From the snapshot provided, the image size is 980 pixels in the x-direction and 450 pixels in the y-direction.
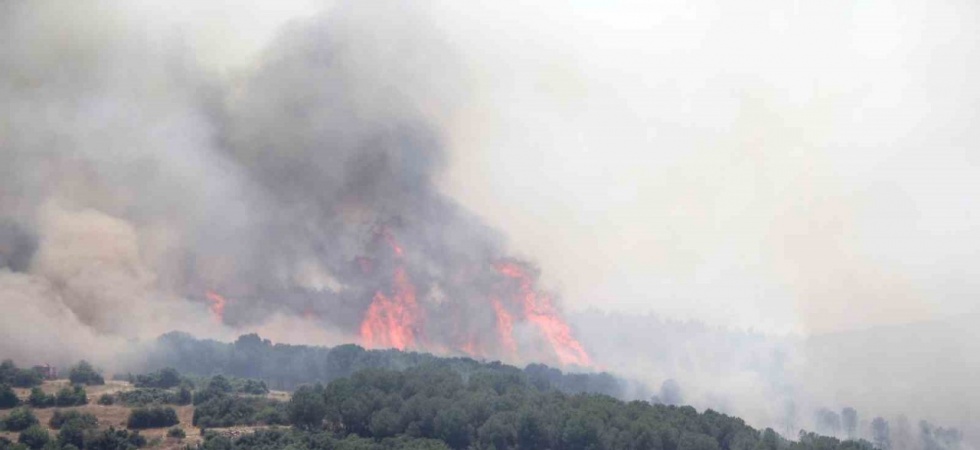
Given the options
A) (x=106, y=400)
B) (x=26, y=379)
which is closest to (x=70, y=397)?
(x=106, y=400)

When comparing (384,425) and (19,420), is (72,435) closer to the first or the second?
(19,420)

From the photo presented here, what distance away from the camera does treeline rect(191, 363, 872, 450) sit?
98.8 metres

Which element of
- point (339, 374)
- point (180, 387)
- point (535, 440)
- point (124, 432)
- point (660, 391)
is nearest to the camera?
point (124, 432)

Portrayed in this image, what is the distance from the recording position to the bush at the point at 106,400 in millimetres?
102188

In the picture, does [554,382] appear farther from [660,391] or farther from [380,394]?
[380,394]

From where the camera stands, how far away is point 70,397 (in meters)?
101

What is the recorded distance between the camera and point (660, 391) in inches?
5640

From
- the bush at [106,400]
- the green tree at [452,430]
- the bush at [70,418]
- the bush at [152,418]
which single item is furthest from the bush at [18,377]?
the green tree at [452,430]

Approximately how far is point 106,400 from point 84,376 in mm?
9420

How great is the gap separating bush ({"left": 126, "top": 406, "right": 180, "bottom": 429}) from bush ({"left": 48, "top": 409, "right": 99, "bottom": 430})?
10.2 ft

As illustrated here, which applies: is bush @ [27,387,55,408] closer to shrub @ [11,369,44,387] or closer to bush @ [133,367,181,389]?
shrub @ [11,369,44,387]

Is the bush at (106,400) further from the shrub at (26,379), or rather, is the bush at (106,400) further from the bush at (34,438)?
the bush at (34,438)

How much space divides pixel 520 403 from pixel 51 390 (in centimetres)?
4467

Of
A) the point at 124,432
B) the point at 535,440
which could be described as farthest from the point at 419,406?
the point at 124,432
